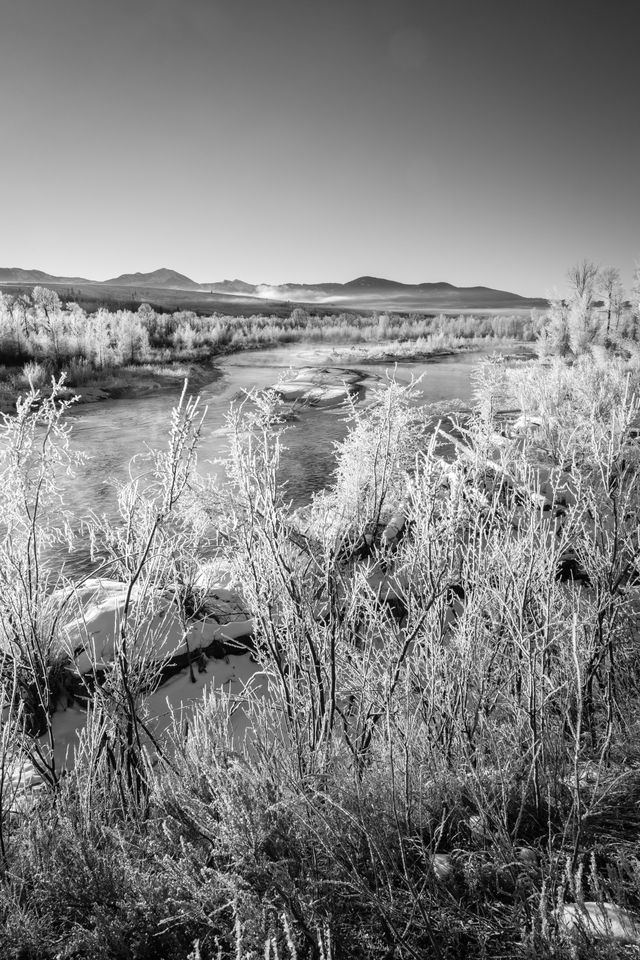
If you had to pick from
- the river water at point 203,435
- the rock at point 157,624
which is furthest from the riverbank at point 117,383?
the rock at point 157,624

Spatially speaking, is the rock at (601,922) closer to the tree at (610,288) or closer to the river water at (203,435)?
the river water at (203,435)

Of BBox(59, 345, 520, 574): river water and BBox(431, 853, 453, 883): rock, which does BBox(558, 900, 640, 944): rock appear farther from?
BBox(59, 345, 520, 574): river water

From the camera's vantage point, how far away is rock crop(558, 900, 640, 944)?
212 centimetres

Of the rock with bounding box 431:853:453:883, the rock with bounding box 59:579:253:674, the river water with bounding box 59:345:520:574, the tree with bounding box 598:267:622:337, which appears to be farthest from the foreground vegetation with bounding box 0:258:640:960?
the tree with bounding box 598:267:622:337

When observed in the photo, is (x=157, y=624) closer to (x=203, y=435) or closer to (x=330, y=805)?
(x=330, y=805)

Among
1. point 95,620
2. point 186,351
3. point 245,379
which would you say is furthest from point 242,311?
point 95,620

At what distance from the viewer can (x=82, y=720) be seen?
5.33 meters

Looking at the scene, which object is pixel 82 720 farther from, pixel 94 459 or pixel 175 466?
pixel 94 459

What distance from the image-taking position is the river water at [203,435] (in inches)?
465

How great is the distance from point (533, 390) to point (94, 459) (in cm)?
1393

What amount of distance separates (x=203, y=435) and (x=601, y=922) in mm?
16118

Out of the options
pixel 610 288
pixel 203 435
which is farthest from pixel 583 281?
pixel 203 435

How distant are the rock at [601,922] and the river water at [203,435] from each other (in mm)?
5058

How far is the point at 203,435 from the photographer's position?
56.0 feet
